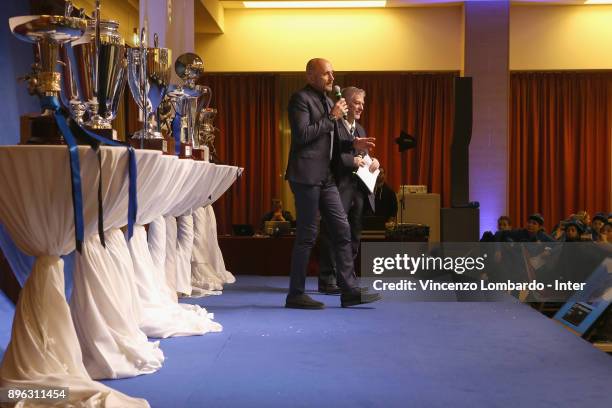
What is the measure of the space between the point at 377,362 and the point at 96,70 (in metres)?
1.31

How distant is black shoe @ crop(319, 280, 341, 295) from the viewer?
4641mm

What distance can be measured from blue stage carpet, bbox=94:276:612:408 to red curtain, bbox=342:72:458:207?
265 inches

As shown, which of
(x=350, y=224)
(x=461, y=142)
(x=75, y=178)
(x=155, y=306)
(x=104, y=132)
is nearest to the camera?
(x=75, y=178)

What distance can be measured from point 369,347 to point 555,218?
8.33 metres

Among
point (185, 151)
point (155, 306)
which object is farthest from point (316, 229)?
point (155, 306)

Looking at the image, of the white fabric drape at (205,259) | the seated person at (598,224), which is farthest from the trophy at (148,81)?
the seated person at (598,224)

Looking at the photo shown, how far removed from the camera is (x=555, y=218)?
1070 centimetres

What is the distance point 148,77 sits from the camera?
9.31ft

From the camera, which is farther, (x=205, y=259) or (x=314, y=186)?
(x=205, y=259)

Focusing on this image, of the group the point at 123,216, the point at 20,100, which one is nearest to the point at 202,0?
the point at 20,100

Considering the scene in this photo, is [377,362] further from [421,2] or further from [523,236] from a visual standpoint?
[421,2]

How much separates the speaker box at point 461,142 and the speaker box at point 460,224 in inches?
5.6

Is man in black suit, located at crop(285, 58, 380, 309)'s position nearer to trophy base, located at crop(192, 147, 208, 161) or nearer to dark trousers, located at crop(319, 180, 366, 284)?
dark trousers, located at crop(319, 180, 366, 284)

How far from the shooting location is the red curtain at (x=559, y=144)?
1053 centimetres
